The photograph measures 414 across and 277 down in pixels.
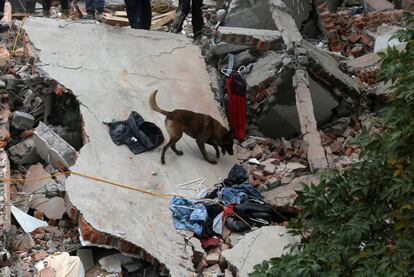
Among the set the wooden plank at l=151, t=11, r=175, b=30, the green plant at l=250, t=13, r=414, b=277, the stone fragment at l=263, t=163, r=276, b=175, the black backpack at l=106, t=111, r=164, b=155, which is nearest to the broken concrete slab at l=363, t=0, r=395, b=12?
the wooden plank at l=151, t=11, r=175, b=30

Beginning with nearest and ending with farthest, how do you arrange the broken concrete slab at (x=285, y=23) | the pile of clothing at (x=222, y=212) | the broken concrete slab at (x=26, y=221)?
1. the broken concrete slab at (x=26, y=221)
2. the pile of clothing at (x=222, y=212)
3. the broken concrete slab at (x=285, y=23)

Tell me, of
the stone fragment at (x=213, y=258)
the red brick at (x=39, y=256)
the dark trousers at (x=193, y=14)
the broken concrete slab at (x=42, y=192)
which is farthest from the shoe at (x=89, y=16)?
the stone fragment at (x=213, y=258)

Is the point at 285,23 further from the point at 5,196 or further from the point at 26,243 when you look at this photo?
the point at 26,243

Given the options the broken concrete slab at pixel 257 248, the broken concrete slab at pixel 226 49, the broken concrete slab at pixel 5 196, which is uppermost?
the broken concrete slab at pixel 5 196

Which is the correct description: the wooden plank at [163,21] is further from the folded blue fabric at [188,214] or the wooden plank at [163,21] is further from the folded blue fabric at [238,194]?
the folded blue fabric at [188,214]

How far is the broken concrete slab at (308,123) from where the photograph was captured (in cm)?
757

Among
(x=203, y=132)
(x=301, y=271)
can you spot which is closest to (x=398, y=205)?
(x=301, y=271)

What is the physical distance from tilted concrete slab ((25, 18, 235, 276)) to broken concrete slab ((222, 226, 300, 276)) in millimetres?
441

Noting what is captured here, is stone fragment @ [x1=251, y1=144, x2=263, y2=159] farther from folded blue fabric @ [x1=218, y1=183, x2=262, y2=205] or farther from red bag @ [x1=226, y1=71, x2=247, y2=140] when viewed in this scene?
folded blue fabric @ [x1=218, y1=183, x2=262, y2=205]

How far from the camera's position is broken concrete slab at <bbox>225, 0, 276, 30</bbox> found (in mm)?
10805

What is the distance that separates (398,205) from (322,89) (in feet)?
18.0

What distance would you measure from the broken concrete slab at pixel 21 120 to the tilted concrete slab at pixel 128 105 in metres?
0.58

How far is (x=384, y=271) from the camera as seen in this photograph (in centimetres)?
342

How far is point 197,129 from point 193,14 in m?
3.51
